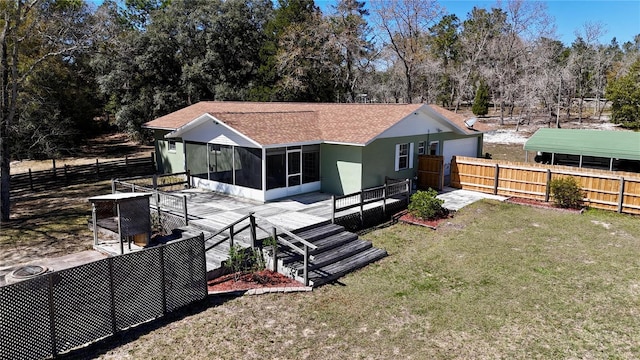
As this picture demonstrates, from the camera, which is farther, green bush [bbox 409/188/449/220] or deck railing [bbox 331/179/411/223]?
green bush [bbox 409/188/449/220]

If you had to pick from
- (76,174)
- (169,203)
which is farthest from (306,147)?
(76,174)

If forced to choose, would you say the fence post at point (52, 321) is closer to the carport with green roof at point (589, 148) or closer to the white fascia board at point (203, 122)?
the white fascia board at point (203, 122)

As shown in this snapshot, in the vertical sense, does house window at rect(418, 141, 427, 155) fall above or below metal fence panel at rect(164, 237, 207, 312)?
above

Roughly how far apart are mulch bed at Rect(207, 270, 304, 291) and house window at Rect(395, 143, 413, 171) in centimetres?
941

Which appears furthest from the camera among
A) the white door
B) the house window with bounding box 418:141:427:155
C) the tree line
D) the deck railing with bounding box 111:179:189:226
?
the tree line

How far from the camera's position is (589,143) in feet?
74.9

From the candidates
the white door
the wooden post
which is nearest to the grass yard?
the wooden post

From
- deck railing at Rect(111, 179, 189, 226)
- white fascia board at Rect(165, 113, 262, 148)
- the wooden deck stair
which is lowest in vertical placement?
the wooden deck stair

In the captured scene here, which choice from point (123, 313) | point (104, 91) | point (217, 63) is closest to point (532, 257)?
point (123, 313)

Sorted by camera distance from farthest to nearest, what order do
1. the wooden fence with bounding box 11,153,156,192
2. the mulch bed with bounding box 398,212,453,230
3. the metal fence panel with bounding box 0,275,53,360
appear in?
the wooden fence with bounding box 11,153,156,192 → the mulch bed with bounding box 398,212,453,230 → the metal fence panel with bounding box 0,275,53,360

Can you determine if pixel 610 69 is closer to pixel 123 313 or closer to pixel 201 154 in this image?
pixel 201 154

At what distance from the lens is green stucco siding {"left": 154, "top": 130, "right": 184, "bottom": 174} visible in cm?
2211

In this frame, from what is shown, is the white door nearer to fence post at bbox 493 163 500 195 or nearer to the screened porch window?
fence post at bbox 493 163 500 195

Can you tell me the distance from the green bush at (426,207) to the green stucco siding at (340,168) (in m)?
2.26
